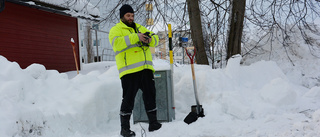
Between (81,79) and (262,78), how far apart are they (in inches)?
147

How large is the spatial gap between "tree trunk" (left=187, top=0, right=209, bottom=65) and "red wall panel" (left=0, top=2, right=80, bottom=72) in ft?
20.6

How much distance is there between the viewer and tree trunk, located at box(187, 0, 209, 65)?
7117 millimetres

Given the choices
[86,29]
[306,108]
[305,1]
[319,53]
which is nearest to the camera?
[306,108]

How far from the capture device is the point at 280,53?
24.8ft

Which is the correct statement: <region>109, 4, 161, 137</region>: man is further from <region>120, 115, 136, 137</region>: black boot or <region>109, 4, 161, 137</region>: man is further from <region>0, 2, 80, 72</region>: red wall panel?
<region>0, 2, 80, 72</region>: red wall panel

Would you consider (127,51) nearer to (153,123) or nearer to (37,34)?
(153,123)

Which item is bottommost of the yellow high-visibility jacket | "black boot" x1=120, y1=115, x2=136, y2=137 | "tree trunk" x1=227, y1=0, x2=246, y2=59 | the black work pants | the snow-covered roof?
"black boot" x1=120, y1=115, x2=136, y2=137

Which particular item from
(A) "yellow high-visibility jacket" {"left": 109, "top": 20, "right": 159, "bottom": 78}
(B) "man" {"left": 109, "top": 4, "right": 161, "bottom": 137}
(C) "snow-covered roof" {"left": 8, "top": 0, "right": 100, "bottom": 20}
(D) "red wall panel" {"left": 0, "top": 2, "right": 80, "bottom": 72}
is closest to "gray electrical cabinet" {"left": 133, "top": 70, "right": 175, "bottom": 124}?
(B) "man" {"left": 109, "top": 4, "right": 161, "bottom": 137}

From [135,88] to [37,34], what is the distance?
26.4ft

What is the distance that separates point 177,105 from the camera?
193 inches

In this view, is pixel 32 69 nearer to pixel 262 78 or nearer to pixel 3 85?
pixel 3 85

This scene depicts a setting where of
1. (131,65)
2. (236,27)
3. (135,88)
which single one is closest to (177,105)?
(135,88)

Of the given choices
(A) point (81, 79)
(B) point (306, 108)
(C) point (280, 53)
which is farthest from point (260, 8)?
(A) point (81, 79)

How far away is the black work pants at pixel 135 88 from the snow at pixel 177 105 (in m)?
0.39
